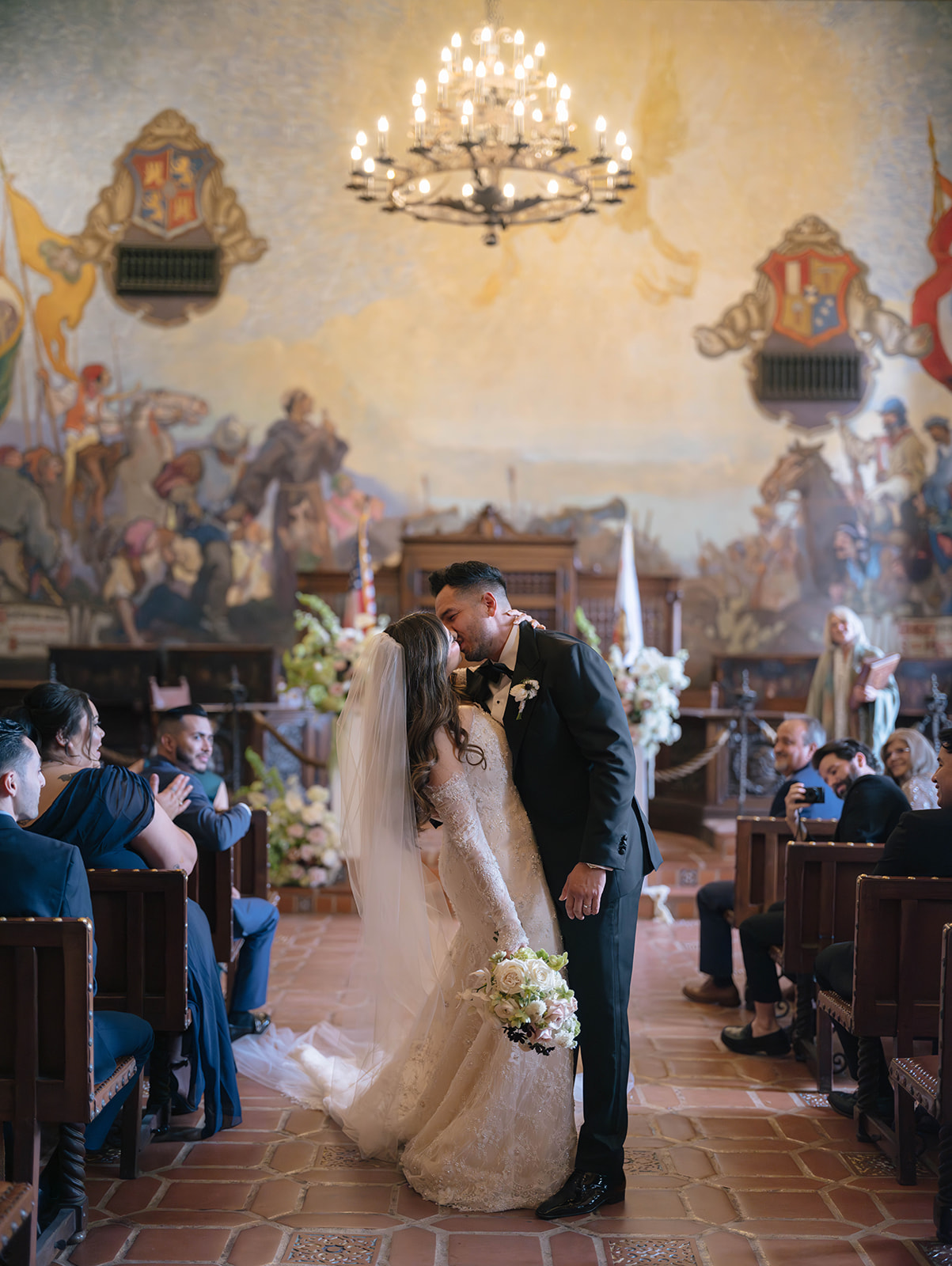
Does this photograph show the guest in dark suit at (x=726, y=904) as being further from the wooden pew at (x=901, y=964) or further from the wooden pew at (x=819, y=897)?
the wooden pew at (x=901, y=964)

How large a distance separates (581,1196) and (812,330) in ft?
36.4

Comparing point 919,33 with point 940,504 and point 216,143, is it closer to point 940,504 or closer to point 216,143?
point 940,504

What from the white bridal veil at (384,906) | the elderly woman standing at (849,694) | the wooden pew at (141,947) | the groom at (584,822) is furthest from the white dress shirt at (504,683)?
the elderly woman standing at (849,694)

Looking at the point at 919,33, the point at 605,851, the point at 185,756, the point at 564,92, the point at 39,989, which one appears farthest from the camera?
the point at 919,33

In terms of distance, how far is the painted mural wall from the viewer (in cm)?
1234

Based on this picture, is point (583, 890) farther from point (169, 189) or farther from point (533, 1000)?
point (169, 189)

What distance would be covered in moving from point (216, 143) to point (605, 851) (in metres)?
11.5

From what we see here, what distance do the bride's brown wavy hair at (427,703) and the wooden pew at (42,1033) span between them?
1.02 meters

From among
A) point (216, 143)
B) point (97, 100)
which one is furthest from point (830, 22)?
point (97, 100)

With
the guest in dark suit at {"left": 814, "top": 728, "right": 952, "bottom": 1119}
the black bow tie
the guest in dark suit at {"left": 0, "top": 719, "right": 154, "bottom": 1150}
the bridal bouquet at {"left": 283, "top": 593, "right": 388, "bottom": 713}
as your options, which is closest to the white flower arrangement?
the bridal bouquet at {"left": 283, "top": 593, "right": 388, "bottom": 713}

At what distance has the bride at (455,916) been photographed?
3332 mm

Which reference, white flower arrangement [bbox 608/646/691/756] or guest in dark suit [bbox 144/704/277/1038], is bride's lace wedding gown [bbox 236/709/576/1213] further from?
white flower arrangement [bbox 608/646/691/756]

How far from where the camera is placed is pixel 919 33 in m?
12.3

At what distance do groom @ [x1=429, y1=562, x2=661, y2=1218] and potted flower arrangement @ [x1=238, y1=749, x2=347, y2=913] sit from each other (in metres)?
4.43
